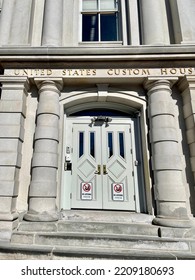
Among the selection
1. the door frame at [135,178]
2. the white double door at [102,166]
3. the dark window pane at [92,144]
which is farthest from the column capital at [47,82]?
the dark window pane at [92,144]

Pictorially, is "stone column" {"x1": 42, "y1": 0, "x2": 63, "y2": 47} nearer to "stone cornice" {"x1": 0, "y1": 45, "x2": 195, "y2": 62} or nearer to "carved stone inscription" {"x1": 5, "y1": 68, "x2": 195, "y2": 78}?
"stone cornice" {"x1": 0, "y1": 45, "x2": 195, "y2": 62}

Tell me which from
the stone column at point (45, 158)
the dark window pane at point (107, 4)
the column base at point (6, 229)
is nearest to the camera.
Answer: the column base at point (6, 229)

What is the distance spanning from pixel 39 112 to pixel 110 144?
88.0 inches

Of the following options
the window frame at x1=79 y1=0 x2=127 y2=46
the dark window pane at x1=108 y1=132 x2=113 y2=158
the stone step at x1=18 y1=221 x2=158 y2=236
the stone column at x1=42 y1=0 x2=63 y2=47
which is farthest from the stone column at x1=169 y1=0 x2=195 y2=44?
the stone step at x1=18 y1=221 x2=158 y2=236

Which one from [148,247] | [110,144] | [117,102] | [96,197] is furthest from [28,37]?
[148,247]

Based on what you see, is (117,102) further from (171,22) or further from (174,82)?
(171,22)

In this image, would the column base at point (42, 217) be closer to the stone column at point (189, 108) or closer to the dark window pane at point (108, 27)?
the stone column at point (189, 108)

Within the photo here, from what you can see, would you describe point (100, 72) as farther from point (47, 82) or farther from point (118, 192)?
point (118, 192)

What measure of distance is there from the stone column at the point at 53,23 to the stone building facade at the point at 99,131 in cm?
4

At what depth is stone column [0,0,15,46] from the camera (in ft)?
20.0

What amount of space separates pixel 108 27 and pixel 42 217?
6594mm

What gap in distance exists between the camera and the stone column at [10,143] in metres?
4.36

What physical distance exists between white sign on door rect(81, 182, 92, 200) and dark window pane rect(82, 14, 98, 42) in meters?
4.98

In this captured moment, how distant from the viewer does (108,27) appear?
672 centimetres
